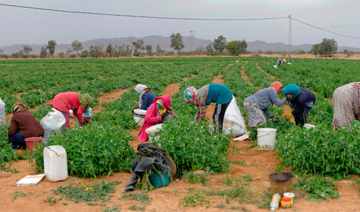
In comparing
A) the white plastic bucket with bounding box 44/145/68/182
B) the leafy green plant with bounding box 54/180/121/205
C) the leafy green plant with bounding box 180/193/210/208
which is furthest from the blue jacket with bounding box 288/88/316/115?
the white plastic bucket with bounding box 44/145/68/182

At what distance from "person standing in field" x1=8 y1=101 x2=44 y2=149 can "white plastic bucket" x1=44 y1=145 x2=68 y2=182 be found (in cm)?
198

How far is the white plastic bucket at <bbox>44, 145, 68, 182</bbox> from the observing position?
4.52 meters

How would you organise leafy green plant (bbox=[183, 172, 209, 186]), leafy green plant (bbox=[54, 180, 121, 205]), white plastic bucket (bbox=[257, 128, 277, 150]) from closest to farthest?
leafy green plant (bbox=[54, 180, 121, 205])
leafy green plant (bbox=[183, 172, 209, 186])
white plastic bucket (bbox=[257, 128, 277, 150])

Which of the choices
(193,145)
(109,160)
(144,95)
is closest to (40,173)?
(109,160)

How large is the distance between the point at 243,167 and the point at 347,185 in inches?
63.4

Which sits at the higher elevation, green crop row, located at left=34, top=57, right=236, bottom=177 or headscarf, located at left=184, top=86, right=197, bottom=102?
headscarf, located at left=184, top=86, right=197, bottom=102

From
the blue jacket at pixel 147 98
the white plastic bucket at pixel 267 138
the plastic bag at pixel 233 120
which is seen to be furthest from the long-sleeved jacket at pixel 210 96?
the blue jacket at pixel 147 98

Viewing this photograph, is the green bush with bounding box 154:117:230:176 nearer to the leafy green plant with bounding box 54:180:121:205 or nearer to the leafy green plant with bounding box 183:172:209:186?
the leafy green plant with bounding box 183:172:209:186

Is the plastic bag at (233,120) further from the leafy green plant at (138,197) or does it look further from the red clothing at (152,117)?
the leafy green plant at (138,197)

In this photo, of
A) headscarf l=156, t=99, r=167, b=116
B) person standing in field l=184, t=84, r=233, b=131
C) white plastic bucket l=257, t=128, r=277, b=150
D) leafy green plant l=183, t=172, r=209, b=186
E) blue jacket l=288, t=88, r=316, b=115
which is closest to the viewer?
leafy green plant l=183, t=172, r=209, b=186

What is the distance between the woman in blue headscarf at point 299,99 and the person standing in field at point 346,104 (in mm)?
1791

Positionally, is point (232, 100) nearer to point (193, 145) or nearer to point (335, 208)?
point (193, 145)

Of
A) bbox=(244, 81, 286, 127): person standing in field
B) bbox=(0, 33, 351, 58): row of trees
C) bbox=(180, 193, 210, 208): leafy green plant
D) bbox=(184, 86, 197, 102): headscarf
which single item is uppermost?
bbox=(0, 33, 351, 58): row of trees

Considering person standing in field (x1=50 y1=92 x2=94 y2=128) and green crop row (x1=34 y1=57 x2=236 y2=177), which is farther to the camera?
person standing in field (x1=50 y1=92 x2=94 y2=128)
